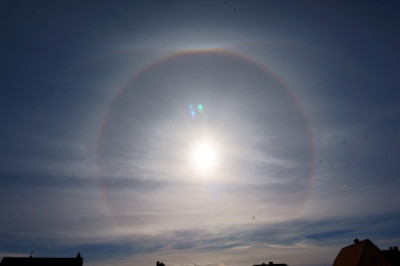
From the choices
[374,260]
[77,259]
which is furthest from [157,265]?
[374,260]

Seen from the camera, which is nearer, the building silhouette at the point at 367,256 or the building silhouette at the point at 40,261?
the building silhouette at the point at 367,256

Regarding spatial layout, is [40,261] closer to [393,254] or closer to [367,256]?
[367,256]

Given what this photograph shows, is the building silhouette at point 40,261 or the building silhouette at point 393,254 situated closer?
the building silhouette at point 393,254

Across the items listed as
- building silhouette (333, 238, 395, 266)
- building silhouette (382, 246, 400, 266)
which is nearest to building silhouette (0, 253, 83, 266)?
building silhouette (333, 238, 395, 266)

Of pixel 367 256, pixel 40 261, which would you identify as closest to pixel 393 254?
pixel 367 256

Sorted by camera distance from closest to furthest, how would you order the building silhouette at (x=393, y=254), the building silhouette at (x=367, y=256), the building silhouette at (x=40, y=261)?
the building silhouette at (x=367, y=256), the building silhouette at (x=393, y=254), the building silhouette at (x=40, y=261)

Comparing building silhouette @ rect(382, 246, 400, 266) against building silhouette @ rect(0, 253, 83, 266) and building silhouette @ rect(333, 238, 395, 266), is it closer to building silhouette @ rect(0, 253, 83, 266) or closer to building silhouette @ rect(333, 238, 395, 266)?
building silhouette @ rect(333, 238, 395, 266)

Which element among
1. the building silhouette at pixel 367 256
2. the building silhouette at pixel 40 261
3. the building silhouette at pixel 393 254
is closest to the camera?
the building silhouette at pixel 367 256

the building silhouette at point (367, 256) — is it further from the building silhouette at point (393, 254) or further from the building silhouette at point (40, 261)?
the building silhouette at point (40, 261)

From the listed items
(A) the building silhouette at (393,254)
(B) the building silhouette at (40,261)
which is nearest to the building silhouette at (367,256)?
(A) the building silhouette at (393,254)

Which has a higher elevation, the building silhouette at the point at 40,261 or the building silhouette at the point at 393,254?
the building silhouette at the point at 40,261
